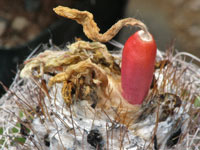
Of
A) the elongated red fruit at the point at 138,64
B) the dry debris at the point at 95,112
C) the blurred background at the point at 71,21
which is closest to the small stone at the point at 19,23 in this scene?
the blurred background at the point at 71,21

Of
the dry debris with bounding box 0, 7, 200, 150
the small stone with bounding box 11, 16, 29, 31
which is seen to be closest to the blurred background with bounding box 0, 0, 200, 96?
the small stone with bounding box 11, 16, 29, 31

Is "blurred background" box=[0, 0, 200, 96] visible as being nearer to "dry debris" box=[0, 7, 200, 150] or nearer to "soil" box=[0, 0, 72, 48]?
"soil" box=[0, 0, 72, 48]

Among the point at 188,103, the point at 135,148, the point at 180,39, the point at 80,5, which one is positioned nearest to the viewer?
the point at 135,148

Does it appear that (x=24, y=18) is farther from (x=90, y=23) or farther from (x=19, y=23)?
(x=90, y=23)

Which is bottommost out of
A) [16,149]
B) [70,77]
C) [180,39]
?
[180,39]

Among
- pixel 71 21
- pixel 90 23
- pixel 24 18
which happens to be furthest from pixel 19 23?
pixel 90 23

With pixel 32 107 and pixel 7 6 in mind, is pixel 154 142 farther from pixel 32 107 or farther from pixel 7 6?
pixel 7 6

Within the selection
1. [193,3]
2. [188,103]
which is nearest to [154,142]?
[188,103]
